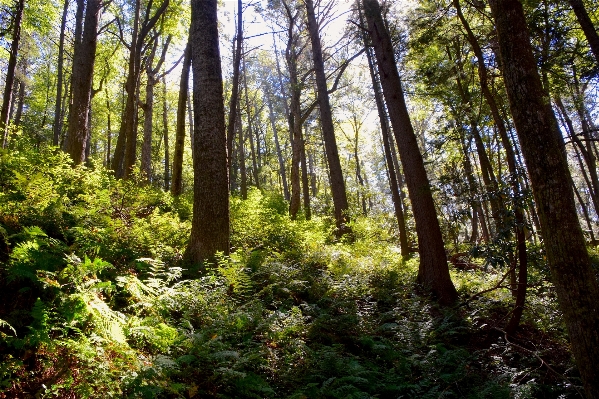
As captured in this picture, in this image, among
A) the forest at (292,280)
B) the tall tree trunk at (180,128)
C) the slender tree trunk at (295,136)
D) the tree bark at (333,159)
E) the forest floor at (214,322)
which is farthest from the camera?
the slender tree trunk at (295,136)

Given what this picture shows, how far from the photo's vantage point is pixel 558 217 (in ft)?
13.3

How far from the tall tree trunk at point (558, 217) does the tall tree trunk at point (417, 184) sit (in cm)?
423

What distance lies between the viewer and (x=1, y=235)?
4.44 m

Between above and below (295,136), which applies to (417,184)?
below

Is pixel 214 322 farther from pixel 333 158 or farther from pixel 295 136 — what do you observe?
pixel 295 136

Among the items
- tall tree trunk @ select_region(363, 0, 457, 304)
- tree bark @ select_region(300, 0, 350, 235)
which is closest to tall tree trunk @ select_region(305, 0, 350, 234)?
tree bark @ select_region(300, 0, 350, 235)

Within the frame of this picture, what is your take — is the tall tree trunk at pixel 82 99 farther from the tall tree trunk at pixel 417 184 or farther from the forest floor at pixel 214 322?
the tall tree trunk at pixel 417 184

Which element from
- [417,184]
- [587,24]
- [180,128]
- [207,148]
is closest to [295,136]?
[180,128]

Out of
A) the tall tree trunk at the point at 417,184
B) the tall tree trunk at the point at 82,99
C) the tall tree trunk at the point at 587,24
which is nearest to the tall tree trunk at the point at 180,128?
the tall tree trunk at the point at 82,99

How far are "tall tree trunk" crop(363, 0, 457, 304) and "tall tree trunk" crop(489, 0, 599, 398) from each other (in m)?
4.23

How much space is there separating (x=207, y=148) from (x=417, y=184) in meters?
4.87

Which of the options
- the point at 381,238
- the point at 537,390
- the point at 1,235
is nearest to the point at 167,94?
the point at 381,238

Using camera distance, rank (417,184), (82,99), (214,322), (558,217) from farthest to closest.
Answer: (82,99) → (417,184) → (214,322) → (558,217)

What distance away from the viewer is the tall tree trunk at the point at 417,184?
27.4 feet
